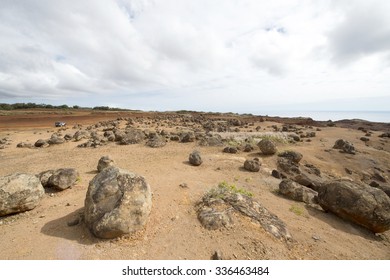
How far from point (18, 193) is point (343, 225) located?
907 centimetres

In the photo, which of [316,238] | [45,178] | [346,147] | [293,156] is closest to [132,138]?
[45,178]

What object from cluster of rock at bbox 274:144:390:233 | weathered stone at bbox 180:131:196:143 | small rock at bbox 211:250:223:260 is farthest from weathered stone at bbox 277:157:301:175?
small rock at bbox 211:250:223:260

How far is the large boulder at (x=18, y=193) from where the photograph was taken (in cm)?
554

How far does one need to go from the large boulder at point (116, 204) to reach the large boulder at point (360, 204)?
587cm

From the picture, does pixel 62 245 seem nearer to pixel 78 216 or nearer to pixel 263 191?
pixel 78 216

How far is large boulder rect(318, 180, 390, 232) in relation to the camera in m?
6.57

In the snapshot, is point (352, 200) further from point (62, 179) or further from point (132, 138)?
point (132, 138)

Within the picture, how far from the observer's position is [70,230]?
504 cm

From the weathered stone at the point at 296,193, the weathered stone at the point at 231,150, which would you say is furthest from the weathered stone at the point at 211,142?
the weathered stone at the point at 296,193

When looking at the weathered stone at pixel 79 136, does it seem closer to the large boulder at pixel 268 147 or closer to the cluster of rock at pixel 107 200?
the cluster of rock at pixel 107 200

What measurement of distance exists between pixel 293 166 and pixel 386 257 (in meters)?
6.06
